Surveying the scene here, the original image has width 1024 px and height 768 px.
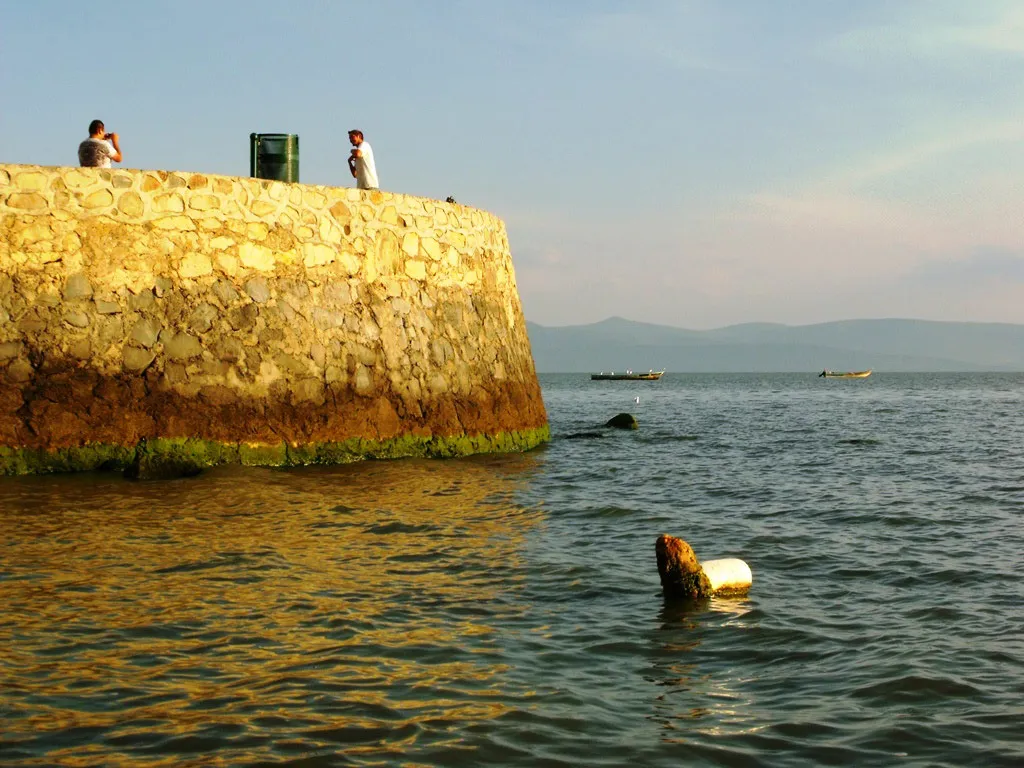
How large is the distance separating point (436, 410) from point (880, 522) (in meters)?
6.38

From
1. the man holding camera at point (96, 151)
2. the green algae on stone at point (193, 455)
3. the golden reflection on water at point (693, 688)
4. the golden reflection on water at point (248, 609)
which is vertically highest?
the man holding camera at point (96, 151)

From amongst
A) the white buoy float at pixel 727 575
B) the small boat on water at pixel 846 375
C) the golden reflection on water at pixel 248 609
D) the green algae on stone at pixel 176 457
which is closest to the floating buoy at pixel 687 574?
the white buoy float at pixel 727 575

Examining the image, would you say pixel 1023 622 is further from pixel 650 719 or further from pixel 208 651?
pixel 208 651

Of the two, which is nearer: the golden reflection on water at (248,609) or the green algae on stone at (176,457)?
the golden reflection on water at (248,609)

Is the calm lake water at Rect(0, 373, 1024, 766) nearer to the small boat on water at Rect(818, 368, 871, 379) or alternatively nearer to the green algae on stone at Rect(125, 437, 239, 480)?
the green algae on stone at Rect(125, 437, 239, 480)

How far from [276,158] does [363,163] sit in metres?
1.26

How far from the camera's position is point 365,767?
4211 mm

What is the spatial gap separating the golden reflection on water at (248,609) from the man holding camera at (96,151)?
3.87m

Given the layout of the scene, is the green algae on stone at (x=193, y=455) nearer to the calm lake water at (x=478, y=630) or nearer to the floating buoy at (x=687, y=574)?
the calm lake water at (x=478, y=630)

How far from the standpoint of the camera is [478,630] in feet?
20.7

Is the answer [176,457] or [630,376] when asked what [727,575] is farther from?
[630,376]

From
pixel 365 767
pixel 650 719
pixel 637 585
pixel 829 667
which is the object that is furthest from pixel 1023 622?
pixel 365 767

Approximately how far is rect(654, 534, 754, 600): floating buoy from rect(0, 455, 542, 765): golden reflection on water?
1.14 m

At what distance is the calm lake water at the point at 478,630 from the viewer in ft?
15.0
